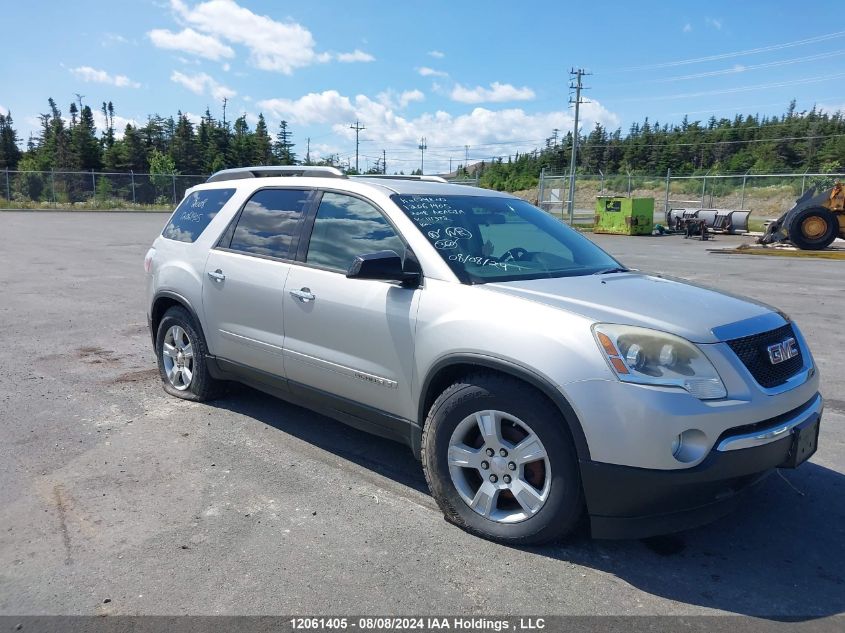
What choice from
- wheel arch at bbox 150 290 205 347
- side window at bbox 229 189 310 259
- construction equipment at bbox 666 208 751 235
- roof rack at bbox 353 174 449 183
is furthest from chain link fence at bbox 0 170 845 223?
side window at bbox 229 189 310 259

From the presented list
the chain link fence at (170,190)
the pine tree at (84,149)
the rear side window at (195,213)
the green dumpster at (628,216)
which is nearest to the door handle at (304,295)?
the rear side window at (195,213)

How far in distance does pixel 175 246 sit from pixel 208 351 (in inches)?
38.8

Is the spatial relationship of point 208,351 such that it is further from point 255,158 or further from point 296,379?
point 255,158

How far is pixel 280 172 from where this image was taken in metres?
4.93

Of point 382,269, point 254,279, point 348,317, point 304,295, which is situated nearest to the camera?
point 382,269

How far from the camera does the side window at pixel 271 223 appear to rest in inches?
172

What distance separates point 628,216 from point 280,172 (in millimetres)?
27353

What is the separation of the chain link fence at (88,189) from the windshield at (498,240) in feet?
133

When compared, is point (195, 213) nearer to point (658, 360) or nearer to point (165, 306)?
point (165, 306)

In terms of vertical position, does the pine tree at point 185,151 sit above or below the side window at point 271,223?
above

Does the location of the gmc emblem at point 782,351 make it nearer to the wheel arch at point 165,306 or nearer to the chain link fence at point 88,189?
the wheel arch at point 165,306

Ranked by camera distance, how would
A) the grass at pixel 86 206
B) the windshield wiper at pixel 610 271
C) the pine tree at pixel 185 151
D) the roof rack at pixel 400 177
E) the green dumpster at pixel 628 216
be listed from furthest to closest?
the pine tree at pixel 185 151, the grass at pixel 86 206, the green dumpster at pixel 628 216, the roof rack at pixel 400 177, the windshield wiper at pixel 610 271

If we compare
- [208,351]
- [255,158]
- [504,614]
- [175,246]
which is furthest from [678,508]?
[255,158]

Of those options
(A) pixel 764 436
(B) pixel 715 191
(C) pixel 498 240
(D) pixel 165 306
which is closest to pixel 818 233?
(C) pixel 498 240
